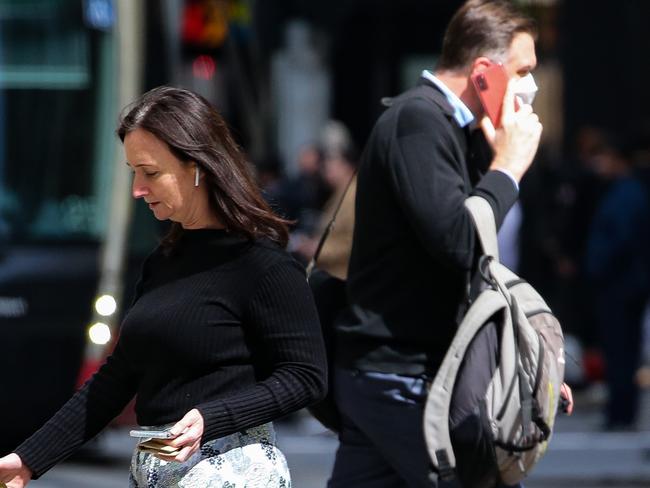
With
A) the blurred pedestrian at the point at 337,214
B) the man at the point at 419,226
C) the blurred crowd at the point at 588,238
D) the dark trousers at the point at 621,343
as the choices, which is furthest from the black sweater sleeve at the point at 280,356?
the dark trousers at the point at 621,343

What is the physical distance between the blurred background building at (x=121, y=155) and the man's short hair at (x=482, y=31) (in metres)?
4.90

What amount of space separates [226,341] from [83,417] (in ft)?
1.26

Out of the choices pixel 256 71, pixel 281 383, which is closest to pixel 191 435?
pixel 281 383

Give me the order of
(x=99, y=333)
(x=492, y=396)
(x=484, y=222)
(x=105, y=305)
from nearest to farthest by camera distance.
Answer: (x=492, y=396) < (x=484, y=222) < (x=99, y=333) < (x=105, y=305)

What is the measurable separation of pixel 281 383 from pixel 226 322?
0.53 feet

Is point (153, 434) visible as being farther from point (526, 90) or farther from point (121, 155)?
point (121, 155)

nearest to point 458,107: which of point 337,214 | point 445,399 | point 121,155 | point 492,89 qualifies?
point 492,89

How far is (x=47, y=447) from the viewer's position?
3.34m

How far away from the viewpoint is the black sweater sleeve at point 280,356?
10.3 feet

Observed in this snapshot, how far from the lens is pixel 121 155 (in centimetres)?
889

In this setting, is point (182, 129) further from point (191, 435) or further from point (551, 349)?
point (551, 349)

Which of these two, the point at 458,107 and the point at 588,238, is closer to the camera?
the point at 458,107

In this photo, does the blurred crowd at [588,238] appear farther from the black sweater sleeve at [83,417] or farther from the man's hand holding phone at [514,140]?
the black sweater sleeve at [83,417]

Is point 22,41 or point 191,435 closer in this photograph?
point 191,435
